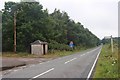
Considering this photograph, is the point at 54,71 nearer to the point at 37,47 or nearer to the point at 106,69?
the point at 106,69

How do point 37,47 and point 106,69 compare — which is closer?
point 106,69

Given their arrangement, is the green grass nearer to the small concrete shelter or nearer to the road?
the road

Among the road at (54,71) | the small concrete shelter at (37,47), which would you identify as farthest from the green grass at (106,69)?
the small concrete shelter at (37,47)

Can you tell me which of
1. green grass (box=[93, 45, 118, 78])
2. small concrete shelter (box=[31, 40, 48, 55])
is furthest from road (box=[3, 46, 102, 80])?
small concrete shelter (box=[31, 40, 48, 55])

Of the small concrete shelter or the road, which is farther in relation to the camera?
the small concrete shelter

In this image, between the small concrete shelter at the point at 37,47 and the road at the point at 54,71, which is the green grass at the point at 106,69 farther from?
the small concrete shelter at the point at 37,47

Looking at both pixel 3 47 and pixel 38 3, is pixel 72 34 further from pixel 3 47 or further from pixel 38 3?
pixel 3 47

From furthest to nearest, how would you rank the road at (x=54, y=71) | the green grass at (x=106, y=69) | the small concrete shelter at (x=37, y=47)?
the small concrete shelter at (x=37, y=47) < the green grass at (x=106, y=69) < the road at (x=54, y=71)

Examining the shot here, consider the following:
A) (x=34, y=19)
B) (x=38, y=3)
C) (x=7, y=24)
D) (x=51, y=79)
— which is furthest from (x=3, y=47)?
(x=51, y=79)

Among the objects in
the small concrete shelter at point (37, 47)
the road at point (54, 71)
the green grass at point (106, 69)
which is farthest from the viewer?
the small concrete shelter at point (37, 47)

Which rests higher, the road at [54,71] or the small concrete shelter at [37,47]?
the small concrete shelter at [37,47]

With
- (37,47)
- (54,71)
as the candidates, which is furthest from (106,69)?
(37,47)

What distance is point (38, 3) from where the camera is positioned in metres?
64.6

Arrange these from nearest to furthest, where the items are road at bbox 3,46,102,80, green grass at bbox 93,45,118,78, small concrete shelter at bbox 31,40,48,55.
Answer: road at bbox 3,46,102,80 → green grass at bbox 93,45,118,78 → small concrete shelter at bbox 31,40,48,55
